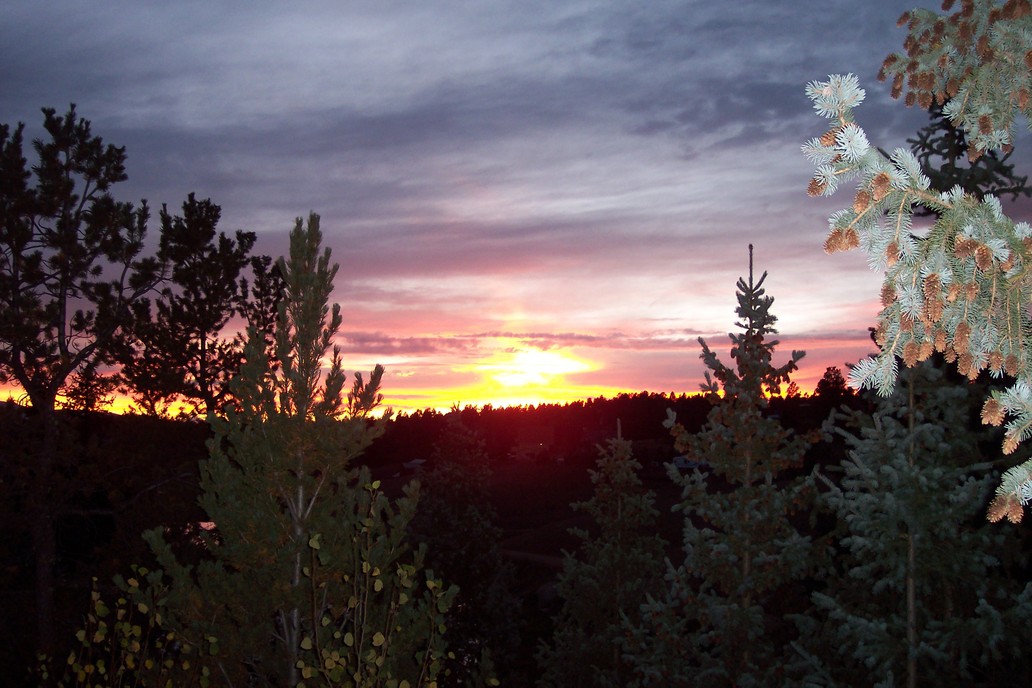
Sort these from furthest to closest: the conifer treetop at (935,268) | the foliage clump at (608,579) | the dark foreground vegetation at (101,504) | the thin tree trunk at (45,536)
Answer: the dark foreground vegetation at (101,504) → the thin tree trunk at (45,536) → the foliage clump at (608,579) → the conifer treetop at (935,268)

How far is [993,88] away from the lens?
19.8 feet

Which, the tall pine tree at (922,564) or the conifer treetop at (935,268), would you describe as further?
the tall pine tree at (922,564)

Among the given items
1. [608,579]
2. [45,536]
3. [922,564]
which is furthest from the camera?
[45,536]

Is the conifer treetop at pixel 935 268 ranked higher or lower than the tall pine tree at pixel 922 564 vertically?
higher

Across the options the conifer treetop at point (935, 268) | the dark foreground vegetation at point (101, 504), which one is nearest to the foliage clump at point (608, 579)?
the dark foreground vegetation at point (101, 504)

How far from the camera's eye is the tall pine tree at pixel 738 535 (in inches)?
438

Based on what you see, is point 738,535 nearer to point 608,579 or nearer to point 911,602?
point 911,602

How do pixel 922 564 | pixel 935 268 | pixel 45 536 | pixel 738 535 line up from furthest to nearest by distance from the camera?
pixel 45 536 → pixel 738 535 → pixel 922 564 → pixel 935 268

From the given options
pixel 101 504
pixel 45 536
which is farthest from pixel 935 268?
pixel 101 504

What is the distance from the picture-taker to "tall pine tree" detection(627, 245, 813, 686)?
1113cm

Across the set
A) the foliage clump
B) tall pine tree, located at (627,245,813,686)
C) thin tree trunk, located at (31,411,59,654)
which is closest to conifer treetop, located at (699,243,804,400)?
tall pine tree, located at (627,245,813,686)

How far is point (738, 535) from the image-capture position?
11359 mm

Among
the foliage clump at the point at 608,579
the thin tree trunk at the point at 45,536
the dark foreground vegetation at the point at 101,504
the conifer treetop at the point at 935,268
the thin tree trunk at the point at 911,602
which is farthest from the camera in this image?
the dark foreground vegetation at the point at 101,504

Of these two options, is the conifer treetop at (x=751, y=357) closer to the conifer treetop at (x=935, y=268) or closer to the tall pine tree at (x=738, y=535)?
the tall pine tree at (x=738, y=535)
